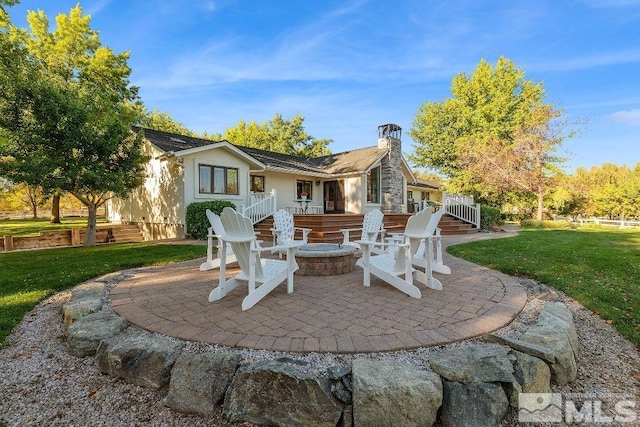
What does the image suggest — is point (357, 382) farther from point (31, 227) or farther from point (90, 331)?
point (31, 227)

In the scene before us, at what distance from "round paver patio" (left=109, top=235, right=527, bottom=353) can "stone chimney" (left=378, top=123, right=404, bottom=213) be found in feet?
37.9

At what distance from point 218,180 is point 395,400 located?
38.8ft

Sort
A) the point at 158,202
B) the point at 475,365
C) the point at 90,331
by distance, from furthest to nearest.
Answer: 1. the point at 158,202
2. the point at 90,331
3. the point at 475,365

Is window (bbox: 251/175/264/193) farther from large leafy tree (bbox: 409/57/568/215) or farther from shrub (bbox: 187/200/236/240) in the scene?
large leafy tree (bbox: 409/57/568/215)

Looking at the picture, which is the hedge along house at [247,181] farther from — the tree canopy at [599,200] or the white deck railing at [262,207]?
the tree canopy at [599,200]

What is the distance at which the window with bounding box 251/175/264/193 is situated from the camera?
570 inches

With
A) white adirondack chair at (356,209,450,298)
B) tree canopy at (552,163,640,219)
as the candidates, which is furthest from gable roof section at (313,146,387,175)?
tree canopy at (552,163,640,219)

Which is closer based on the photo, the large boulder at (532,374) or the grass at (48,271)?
the large boulder at (532,374)

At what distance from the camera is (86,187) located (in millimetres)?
9555

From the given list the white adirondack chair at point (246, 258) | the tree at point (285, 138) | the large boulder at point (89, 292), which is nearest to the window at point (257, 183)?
the large boulder at point (89, 292)

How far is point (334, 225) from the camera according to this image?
10797mm

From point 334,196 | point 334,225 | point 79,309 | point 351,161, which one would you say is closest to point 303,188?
point 334,196

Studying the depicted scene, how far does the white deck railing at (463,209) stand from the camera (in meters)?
13.9

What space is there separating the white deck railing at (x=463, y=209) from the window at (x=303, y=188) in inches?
273
